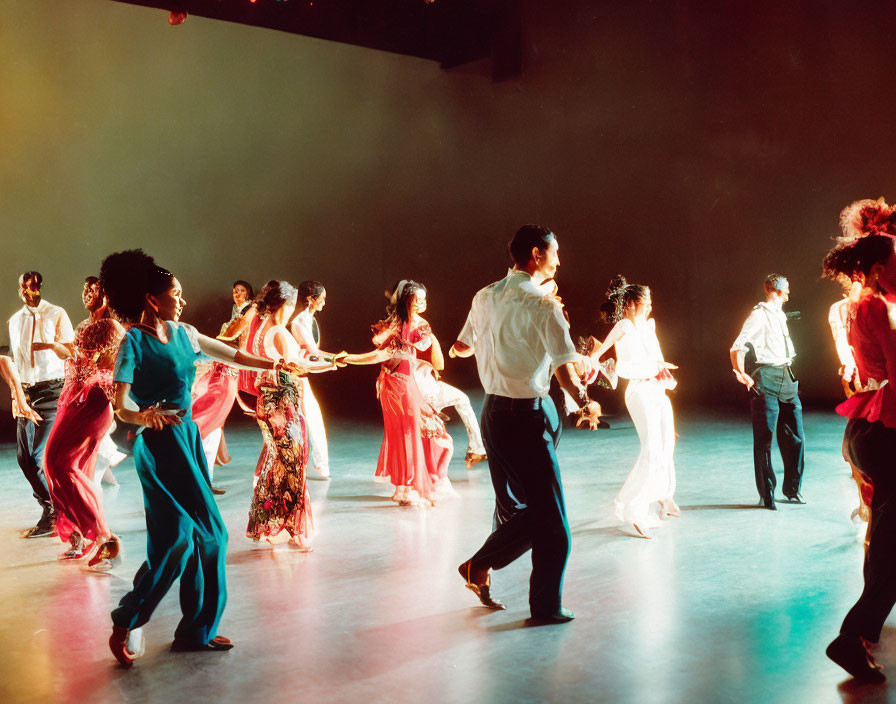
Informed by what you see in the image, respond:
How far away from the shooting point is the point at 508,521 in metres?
3.79

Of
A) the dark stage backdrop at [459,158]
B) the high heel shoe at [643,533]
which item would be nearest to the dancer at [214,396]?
the high heel shoe at [643,533]

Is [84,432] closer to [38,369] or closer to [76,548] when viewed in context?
[76,548]

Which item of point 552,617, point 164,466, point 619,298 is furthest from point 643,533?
point 164,466

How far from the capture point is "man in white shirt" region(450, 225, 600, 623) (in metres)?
3.65

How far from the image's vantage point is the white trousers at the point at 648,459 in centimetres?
520

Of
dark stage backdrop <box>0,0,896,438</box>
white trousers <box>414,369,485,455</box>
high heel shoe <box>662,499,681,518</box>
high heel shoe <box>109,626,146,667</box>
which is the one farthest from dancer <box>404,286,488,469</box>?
dark stage backdrop <box>0,0,896,438</box>

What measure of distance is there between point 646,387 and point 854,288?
1.57 meters

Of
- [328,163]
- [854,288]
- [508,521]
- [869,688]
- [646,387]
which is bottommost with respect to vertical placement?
[869,688]

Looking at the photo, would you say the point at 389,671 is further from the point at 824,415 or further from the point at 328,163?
the point at 328,163

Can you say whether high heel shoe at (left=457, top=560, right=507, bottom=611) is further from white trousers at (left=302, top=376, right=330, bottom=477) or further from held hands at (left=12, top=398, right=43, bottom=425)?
white trousers at (left=302, top=376, right=330, bottom=477)

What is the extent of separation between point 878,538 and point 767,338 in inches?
113

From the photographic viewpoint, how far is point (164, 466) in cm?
330

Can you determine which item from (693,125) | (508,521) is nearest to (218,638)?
(508,521)

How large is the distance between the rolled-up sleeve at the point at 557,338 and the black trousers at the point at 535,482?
0.75 feet
